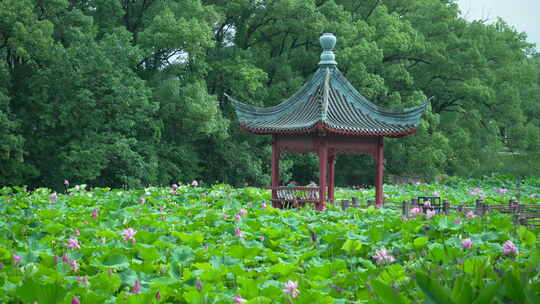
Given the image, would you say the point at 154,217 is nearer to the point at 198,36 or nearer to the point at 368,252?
the point at 368,252

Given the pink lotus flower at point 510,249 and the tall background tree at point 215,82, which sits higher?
the tall background tree at point 215,82

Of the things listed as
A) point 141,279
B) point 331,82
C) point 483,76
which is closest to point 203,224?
point 141,279

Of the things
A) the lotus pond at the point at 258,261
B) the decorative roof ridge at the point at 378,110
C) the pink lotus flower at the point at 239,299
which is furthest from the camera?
the decorative roof ridge at the point at 378,110

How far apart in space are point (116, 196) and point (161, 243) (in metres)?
5.97

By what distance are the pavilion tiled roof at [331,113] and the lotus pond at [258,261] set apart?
503 centimetres

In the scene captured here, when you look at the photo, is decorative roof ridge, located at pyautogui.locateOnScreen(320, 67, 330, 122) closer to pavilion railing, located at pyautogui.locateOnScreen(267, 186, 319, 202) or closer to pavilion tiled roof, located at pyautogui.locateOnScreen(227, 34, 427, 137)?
pavilion tiled roof, located at pyautogui.locateOnScreen(227, 34, 427, 137)

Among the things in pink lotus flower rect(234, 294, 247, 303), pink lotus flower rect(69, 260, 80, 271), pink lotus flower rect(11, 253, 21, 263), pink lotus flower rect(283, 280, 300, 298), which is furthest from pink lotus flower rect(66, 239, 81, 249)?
pink lotus flower rect(283, 280, 300, 298)

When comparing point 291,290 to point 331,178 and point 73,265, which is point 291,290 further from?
point 331,178

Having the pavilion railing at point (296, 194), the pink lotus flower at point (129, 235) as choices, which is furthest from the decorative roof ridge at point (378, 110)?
the pink lotus flower at point (129, 235)

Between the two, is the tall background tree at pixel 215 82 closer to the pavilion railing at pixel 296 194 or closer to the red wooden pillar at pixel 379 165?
the pavilion railing at pixel 296 194

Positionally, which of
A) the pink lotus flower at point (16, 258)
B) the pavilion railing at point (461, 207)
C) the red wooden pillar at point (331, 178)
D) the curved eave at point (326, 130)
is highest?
the curved eave at point (326, 130)

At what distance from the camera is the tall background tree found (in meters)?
21.6

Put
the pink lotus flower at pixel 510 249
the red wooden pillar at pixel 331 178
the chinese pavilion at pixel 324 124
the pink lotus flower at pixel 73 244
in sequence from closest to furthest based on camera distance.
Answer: the pink lotus flower at pixel 510 249 → the pink lotus flower at pixel 73 244 → the chinese pavilion at pixel 324 124 → the red wooden pillar at pixel 331 178

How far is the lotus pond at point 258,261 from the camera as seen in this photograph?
2.69 m
